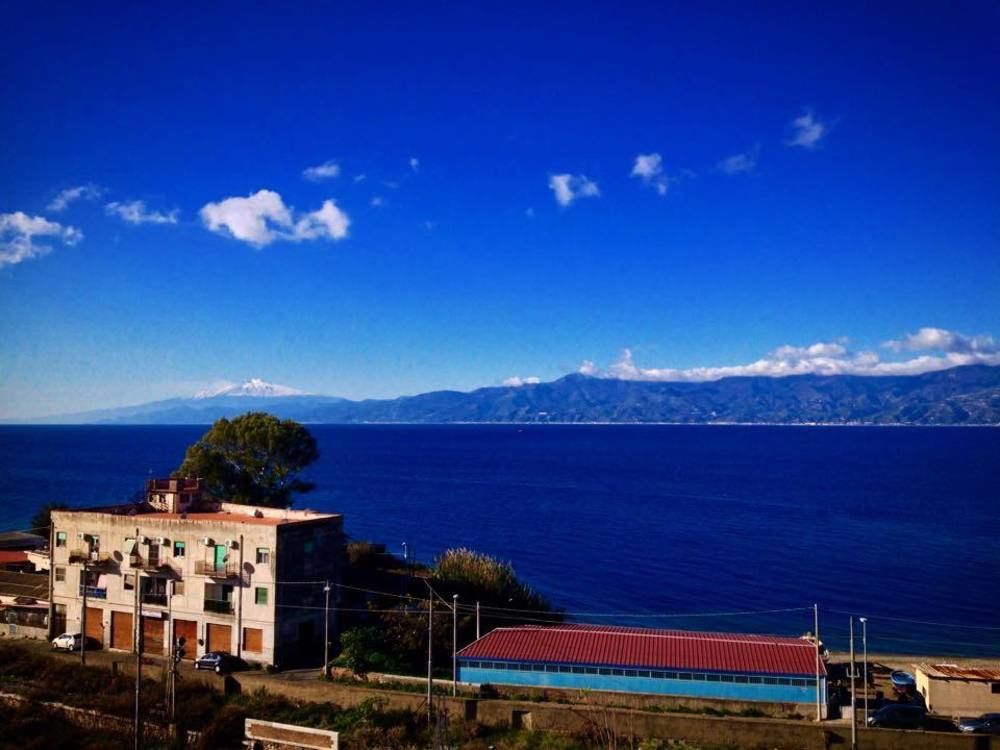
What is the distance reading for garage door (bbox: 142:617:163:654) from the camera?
41719mm

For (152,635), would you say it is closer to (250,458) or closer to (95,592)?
(95,592)

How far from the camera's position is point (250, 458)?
64.9m

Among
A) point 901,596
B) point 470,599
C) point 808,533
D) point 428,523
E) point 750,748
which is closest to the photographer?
point 750,748

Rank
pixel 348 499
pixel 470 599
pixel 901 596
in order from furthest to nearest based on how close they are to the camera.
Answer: pixel 348 499, pixel 901 596, pixel 470 599

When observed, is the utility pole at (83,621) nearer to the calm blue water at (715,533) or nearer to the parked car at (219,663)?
the parked car at (219,663)

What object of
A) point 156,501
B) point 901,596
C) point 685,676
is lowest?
point 901,596

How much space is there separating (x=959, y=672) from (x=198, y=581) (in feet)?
123

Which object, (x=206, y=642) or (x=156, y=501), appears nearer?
(x=206, y=642)

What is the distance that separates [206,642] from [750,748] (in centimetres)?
2635

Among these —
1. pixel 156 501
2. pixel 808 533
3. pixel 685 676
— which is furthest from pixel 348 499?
pixel 685 676

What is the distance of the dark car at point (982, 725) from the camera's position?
33125 mm

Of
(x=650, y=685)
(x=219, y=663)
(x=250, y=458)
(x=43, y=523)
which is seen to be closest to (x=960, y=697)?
(x=650, y=685)

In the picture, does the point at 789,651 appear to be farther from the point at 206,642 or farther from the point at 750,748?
the point at 206,642

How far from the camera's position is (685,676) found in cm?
3494
